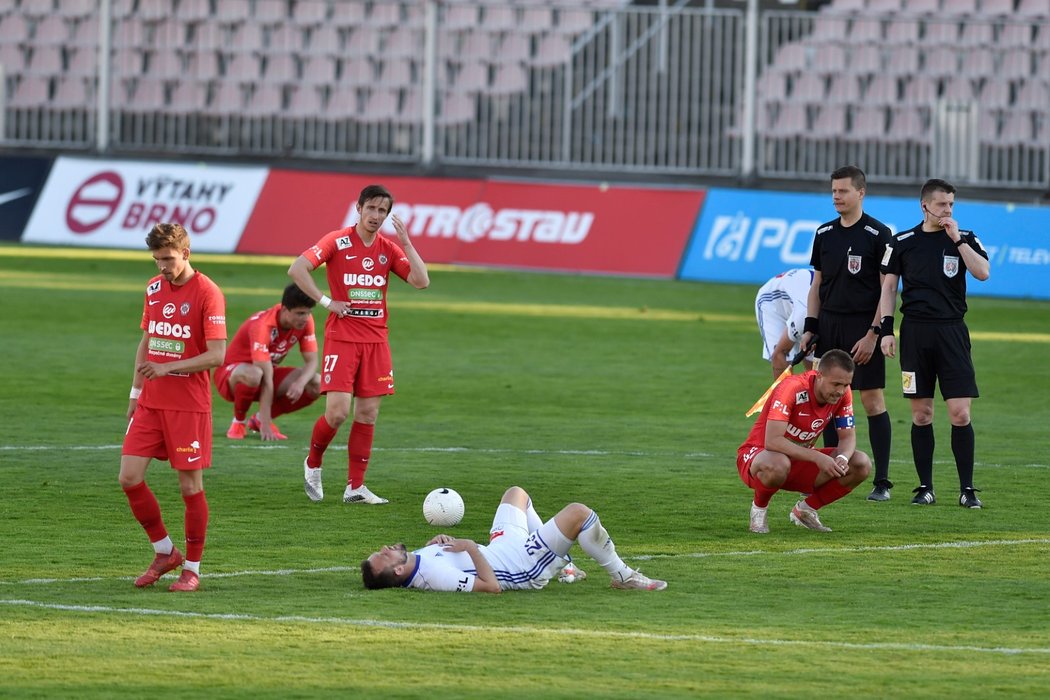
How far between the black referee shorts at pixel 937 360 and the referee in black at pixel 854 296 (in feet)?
0.71

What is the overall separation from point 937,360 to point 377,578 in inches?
174

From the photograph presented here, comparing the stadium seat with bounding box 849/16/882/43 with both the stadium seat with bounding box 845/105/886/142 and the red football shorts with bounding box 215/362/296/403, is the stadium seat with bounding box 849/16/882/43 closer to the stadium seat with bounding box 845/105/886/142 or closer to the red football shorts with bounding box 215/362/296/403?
the stadium seat with bounding box 845/105/886/142

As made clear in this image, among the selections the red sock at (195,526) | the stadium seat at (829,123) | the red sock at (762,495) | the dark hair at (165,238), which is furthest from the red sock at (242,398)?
the stadium seat at (829,123)

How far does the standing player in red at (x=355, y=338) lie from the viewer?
10.9 meters

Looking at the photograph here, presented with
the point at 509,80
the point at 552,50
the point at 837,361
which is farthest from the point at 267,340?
the point at 552,50

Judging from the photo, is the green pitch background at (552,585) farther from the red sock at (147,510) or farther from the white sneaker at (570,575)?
the red sock at (147,510)

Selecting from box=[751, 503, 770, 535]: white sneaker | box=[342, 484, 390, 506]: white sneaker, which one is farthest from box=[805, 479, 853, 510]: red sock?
box=[342, 484, 390, 506]: white sneaker

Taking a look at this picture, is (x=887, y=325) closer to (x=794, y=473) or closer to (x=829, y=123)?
(x=794, y=473)

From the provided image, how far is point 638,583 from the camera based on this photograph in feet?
27.5

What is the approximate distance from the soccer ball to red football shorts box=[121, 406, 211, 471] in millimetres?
1848

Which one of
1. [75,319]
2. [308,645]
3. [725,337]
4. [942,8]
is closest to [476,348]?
[725,337]

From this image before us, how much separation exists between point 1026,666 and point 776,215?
1751 centimetres

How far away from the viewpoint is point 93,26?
3197 centimetres

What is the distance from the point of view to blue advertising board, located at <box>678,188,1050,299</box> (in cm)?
2292
